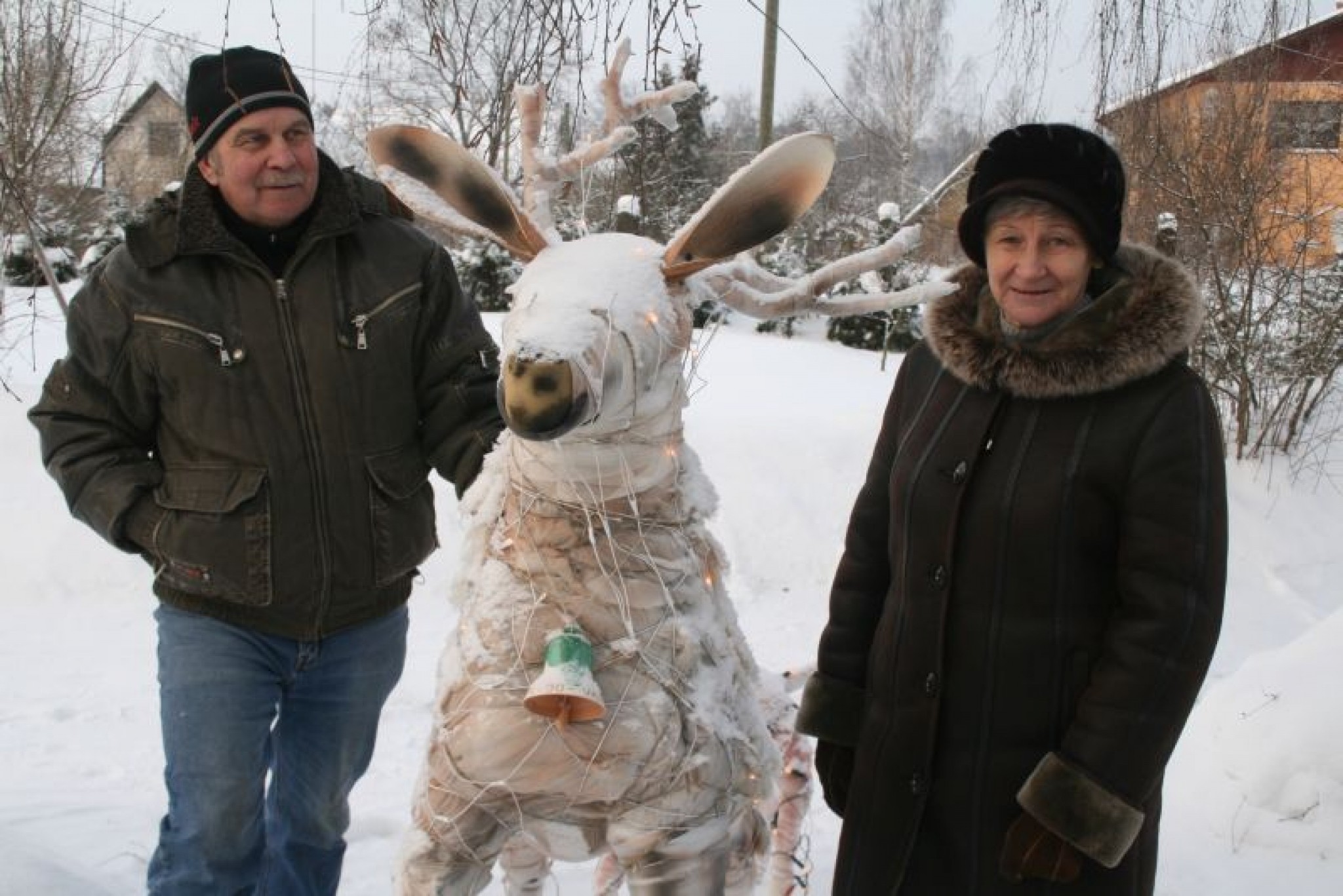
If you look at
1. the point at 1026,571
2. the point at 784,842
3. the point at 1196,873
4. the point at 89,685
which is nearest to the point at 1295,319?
the point at 1196,873

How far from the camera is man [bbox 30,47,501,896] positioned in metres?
2.19

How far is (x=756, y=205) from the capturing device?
1.96 metres

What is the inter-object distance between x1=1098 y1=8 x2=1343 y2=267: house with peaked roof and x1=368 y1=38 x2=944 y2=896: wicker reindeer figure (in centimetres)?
566

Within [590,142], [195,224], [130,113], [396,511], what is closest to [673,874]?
[396,511]

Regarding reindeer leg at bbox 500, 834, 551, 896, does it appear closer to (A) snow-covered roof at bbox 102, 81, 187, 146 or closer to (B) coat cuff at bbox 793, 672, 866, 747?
(B) coat cuff at bbox 793, 672, 866, 747

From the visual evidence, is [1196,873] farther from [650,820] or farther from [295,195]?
[295,195]

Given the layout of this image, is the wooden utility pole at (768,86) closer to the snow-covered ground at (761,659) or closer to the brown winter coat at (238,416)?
the snow-covered ground at (761,659)

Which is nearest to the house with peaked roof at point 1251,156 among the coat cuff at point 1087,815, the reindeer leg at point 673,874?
the coat cuff at point 1087,815

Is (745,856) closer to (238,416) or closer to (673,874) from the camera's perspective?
(673,874)

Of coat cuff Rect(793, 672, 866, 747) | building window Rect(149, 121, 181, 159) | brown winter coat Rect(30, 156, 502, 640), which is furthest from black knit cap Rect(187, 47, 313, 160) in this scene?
building window Rect(149, 121, 181, 159)

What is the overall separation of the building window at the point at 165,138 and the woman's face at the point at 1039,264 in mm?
7412

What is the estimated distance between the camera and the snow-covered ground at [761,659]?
10.6 feet

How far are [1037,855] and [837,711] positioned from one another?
466mm

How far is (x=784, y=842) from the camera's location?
2.83 m
